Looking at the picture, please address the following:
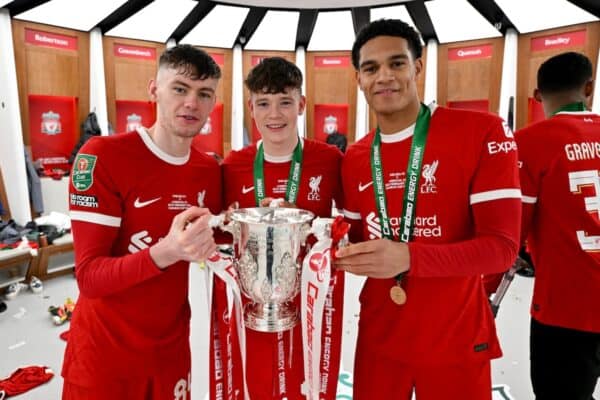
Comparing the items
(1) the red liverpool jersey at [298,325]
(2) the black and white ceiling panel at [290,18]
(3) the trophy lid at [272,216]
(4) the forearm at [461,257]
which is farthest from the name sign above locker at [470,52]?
(3) the trophy lid at [272,216]

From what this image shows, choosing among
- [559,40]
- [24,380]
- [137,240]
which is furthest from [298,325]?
[559,40]

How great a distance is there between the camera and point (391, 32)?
53.5 inches

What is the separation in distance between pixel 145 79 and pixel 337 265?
7656 millimetres

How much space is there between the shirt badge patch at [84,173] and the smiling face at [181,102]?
27 centimetres

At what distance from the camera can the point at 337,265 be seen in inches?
45.8

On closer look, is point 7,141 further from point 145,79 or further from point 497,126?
point 497,126

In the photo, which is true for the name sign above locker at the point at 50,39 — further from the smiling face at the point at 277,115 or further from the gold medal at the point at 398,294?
the gold medal at the point at 398,294

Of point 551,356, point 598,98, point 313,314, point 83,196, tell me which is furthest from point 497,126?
point 598,98

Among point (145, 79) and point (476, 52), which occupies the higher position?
point (476, 52)

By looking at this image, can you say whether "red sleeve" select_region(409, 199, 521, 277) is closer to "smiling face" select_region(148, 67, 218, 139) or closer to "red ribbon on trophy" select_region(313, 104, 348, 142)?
"smiling face" select_region(148, 67, 218, 139)

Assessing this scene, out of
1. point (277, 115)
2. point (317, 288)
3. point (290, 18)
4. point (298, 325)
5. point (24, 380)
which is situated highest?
point (290, 18)

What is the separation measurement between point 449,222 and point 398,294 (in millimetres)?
278

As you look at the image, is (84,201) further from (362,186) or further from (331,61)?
(331,61)

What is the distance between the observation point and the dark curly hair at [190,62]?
Answer: 1.46 metres
